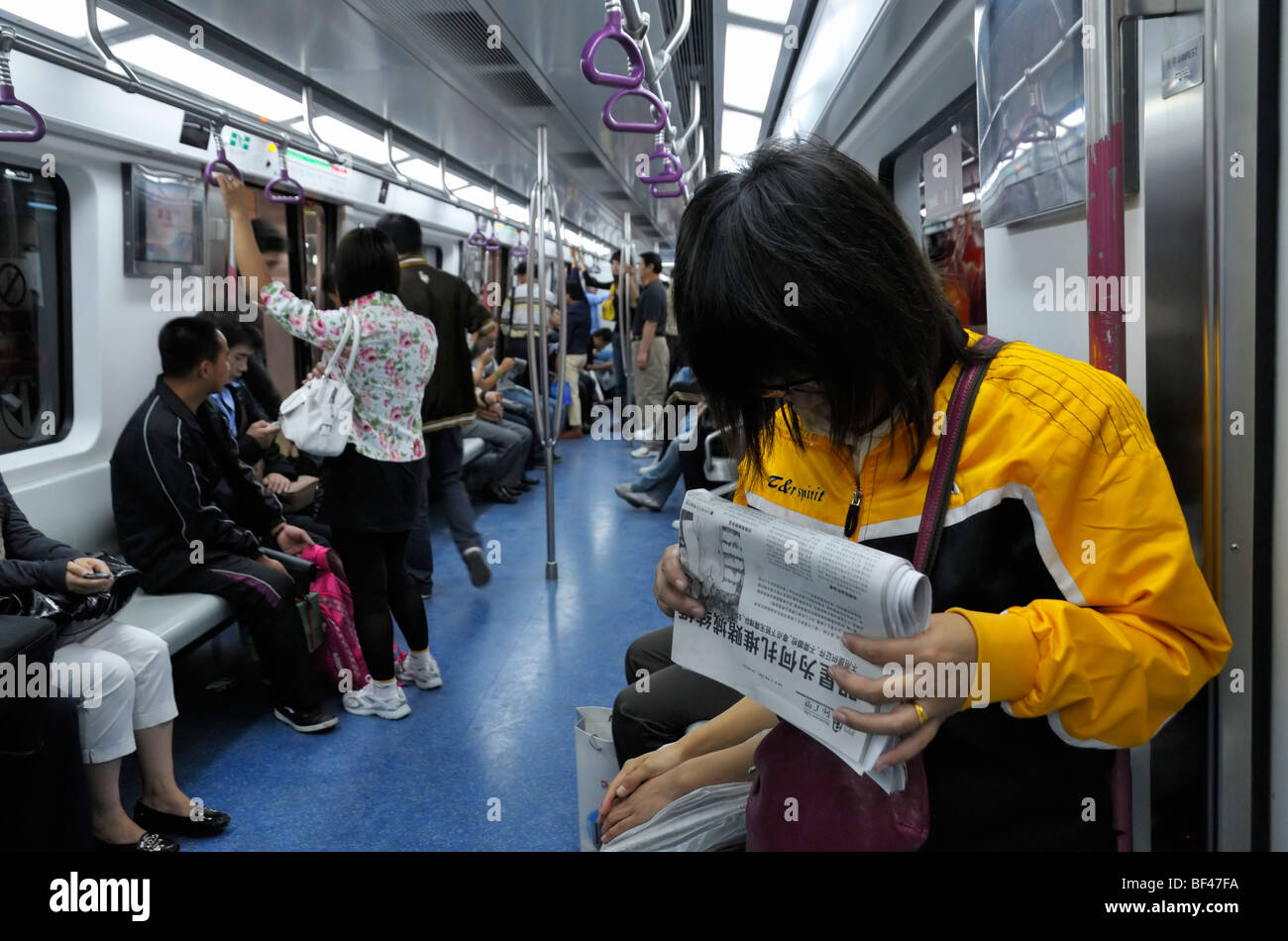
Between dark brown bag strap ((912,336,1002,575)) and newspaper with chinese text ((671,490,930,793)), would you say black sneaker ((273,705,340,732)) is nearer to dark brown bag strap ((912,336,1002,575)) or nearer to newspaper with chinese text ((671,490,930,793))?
newspaper with chinese text ((671,490,930,793))

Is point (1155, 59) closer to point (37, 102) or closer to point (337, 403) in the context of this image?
point (337, 403)

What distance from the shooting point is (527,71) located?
14.4 feet

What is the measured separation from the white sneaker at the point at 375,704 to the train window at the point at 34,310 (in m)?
1.61

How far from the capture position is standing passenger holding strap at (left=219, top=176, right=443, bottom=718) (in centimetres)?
325

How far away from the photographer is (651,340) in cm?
805

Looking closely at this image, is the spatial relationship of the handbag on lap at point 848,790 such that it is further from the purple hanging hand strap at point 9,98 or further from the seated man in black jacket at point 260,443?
the seated man in black jacket at point 260,443

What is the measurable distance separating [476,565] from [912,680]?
12.9 ft

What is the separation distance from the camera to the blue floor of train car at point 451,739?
2680 mm

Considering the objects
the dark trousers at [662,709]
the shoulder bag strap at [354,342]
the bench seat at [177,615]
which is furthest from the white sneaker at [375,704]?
the dark trousers at [662,709]

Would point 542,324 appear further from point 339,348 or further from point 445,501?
point 339,348

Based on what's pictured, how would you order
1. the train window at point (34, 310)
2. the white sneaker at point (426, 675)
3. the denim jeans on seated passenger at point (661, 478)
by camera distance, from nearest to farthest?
the train window at point (34, 310) < the white sneaker at point (426, 675) < the denim jeans on seated passenger at point (661, 478)

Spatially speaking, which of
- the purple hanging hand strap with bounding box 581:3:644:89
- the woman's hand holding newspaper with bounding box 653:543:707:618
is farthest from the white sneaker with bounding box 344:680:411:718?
the woman's hand holding newspaper with bounding box 653:543:707:618
